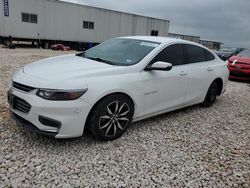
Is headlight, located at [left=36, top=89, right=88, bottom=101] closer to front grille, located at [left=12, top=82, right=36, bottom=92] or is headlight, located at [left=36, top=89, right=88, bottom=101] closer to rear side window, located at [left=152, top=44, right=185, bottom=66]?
front grille, located at [left=12, top=82, right=36, bottom=92]

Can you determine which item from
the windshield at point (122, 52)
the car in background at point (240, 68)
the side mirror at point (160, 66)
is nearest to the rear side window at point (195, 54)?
the windshield at point (122, 52)

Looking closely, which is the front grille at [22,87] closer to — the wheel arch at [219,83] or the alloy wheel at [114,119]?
the alloy wheel at [114,119]

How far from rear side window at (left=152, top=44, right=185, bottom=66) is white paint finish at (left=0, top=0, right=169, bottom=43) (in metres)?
16.3

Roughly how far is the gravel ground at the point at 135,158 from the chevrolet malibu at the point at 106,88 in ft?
0.90

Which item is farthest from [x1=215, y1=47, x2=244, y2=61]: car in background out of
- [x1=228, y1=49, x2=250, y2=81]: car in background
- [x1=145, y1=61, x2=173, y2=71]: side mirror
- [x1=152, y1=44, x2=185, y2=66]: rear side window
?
[x1=145, y1=61, x2=173, y2=71]: side mirror

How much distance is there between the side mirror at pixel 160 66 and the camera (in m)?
3.05

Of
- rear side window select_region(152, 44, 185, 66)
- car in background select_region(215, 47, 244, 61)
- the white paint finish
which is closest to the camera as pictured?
rear side window select_region(152, 44, 185, 66)

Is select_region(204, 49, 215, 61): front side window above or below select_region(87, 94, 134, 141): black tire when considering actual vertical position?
above

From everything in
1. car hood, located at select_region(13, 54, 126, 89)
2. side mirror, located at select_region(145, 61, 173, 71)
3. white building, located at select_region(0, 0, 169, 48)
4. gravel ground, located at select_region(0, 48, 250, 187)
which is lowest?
gravel ground, located at select_region(0, 48, 250, 187)

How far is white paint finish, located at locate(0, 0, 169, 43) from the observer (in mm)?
16391

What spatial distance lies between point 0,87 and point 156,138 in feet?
13.0

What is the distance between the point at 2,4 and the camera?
15422 millimetres

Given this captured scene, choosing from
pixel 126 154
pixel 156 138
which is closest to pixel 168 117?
pixel 156 138

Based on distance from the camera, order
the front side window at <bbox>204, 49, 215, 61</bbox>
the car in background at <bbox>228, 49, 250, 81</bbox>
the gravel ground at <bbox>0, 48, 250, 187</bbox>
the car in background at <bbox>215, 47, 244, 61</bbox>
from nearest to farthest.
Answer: the gravel ground at <bbox>0, 48, 250, 187</bbox> < the front side window at <bbox>204, 49, 215, 61</bbox> < the car in background at <bbox>228, 49, 250, 81</bbox> < the car in background at <bbox>215, 47, 244, 61</bbox>
